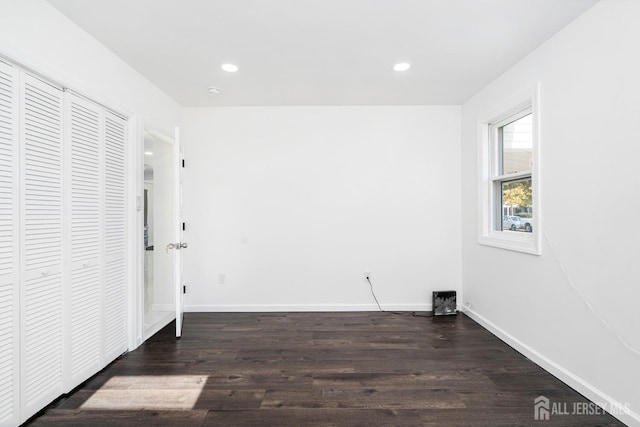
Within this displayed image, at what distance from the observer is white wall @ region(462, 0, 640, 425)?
1.64m

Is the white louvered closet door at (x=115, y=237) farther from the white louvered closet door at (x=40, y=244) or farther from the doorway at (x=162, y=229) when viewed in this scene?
the doorway at (x=162, y=229)

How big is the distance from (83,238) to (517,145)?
382 cm

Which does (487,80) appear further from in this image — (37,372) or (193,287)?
(37,372)

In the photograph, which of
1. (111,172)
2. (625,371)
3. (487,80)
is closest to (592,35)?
(487,80)

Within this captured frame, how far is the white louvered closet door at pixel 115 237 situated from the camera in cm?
227

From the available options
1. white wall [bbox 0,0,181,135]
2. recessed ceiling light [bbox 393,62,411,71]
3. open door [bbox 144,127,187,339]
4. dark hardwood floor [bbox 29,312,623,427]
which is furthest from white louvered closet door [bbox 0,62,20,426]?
recessed ceiling light [bbox 393,62,411,71]

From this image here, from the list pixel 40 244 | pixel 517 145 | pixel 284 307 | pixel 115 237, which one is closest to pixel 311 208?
pixel 284 307

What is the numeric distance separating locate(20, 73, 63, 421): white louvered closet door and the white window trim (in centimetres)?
351

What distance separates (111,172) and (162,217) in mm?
1250

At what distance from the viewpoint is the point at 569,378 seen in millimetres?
2004

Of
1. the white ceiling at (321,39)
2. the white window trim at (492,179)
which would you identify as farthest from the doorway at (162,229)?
the white window trim at (492,179)

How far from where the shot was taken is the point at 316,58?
2404mm

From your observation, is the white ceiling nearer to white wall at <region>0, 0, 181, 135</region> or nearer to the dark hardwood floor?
white wall at <region>0, 0, 181, 135</region>

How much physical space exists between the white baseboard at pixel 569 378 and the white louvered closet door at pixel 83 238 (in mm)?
3482
